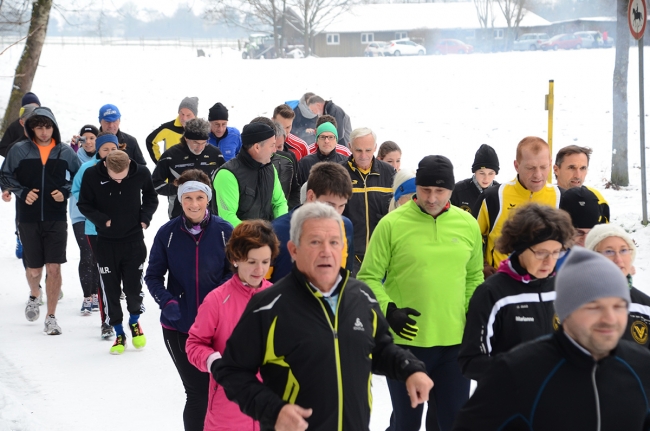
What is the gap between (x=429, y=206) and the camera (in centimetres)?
484

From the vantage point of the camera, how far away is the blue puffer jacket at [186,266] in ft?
18.4

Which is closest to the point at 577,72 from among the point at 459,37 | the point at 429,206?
the point at 429,206

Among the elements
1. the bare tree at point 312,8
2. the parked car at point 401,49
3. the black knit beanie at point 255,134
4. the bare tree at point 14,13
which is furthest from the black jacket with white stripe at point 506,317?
the parked car at point 401,49

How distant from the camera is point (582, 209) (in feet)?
16.2

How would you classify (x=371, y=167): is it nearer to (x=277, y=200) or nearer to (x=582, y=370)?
(x=277, y=200)

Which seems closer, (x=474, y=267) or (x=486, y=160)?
(x=474, y=267)

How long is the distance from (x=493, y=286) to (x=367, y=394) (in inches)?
34.0

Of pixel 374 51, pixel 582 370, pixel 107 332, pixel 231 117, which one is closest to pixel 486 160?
pixel 107 332

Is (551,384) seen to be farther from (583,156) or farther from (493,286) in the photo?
(583,156)

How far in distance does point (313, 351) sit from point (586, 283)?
119 centimetres

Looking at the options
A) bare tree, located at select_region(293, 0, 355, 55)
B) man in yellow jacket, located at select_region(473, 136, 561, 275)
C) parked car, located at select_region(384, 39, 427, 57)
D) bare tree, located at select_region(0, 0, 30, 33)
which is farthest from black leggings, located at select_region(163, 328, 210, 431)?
parked car, located at select_region(384, 39, 427, 57)

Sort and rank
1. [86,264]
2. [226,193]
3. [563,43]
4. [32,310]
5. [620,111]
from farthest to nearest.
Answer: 1. [563,43]
2. [620,111]
3. [86,264]
4. [32,310]
5. [226,193]

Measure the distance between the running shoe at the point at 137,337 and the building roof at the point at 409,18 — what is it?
57.5 metres

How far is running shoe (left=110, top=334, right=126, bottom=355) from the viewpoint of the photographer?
324 inches
